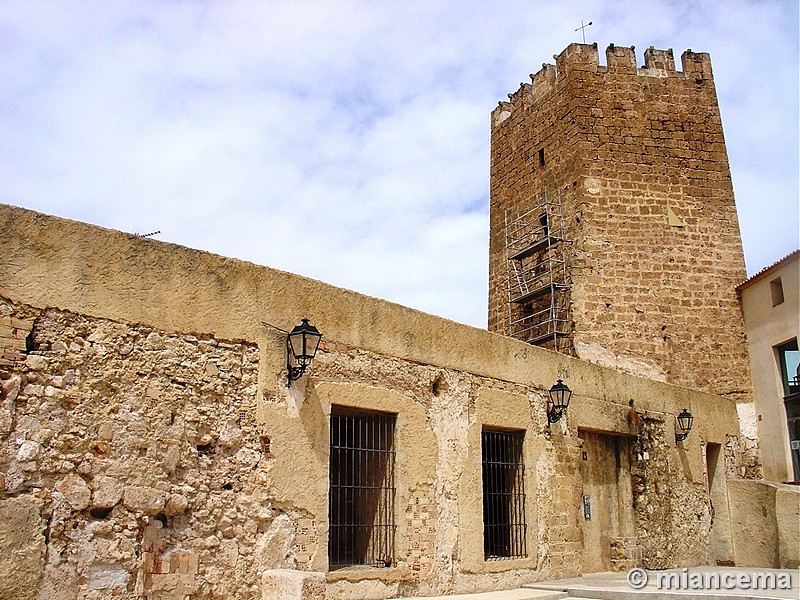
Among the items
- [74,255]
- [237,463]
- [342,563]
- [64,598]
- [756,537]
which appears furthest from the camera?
[756,537]

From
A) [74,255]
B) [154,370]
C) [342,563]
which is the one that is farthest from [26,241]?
[342,563]

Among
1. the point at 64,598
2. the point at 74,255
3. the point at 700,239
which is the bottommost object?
the point at 64,598

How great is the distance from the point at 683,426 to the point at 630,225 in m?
4.91

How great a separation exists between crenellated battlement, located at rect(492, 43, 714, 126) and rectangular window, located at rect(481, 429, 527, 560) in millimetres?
9464

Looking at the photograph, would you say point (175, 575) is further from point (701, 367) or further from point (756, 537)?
point (701, 367)

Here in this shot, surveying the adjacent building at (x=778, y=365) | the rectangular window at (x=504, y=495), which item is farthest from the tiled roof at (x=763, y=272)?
the rectangular window at (x=504, y=495)

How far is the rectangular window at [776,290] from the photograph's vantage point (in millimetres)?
14156

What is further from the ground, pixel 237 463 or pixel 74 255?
pixel 74 255

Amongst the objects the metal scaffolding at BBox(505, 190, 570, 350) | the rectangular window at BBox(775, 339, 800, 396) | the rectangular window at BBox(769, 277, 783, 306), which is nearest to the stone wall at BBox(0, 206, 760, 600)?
the metal scaffolding at BBox(505, 190, 570, 350)

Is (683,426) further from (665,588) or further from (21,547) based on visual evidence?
(21,547)

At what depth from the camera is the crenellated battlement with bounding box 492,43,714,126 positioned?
15.7 metres

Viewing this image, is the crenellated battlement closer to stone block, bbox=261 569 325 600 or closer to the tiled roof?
the tiled roof

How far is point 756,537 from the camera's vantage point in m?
11.6

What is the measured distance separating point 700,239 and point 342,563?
1096cm
